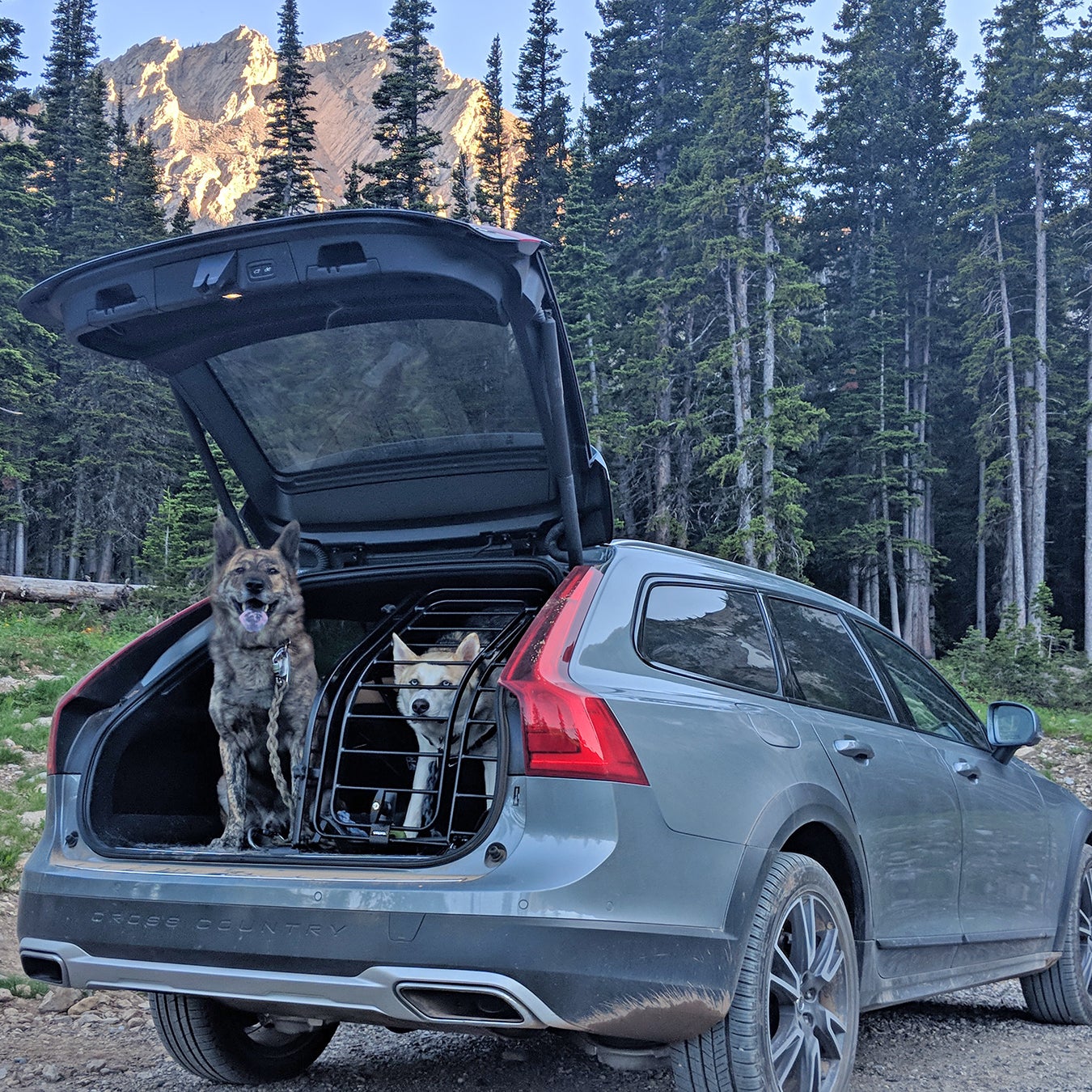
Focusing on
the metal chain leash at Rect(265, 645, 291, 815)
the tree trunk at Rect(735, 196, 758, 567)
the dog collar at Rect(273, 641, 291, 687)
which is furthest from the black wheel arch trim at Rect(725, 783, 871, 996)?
the tree trunk at Rect(735, 196, 758, 567)

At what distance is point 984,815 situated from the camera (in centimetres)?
465

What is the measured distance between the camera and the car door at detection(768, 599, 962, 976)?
378 cm

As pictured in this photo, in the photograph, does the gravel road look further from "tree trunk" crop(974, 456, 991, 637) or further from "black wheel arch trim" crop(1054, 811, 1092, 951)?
"tree trunk" crop(974, 456, 991, 637)

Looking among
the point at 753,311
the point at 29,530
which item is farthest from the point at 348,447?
the point at 29,530

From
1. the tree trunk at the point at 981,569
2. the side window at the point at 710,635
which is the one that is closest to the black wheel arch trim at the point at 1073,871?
the side window at the point at 710,635

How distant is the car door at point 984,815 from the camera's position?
4.54 m

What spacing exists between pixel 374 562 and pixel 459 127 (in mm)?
199054

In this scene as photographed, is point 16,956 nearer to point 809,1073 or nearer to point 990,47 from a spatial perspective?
point 809,1073

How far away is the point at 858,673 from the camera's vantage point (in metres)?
4.33

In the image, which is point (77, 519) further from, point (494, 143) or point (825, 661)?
point (825, 661)

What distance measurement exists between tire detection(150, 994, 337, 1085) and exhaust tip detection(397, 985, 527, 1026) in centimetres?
126

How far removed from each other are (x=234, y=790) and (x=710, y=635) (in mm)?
2068

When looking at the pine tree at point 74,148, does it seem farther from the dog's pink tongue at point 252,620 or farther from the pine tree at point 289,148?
the dog's pink tongue at point 252,620

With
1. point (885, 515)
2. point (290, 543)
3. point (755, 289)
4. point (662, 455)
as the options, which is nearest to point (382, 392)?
point (290, 543)
